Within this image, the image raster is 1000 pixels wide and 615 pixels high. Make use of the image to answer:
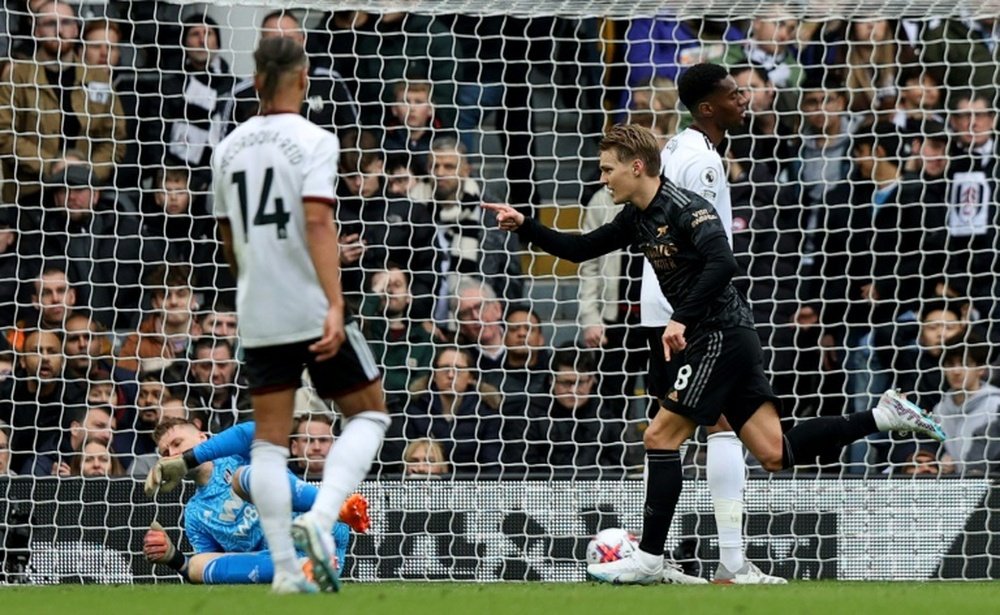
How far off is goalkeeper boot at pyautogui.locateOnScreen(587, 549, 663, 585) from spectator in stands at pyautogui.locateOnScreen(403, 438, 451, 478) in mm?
2817

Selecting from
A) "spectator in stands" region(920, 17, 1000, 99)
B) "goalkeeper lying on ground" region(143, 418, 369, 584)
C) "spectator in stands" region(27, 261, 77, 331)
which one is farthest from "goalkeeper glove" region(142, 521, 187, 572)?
"spectator in stands" region(920, 17, 1000, 99)

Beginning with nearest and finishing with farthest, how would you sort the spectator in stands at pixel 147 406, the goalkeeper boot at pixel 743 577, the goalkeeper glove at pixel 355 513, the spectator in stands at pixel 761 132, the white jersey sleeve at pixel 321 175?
1. the white jersey sleeve at pixel 321 175
2. the goalkeeper boot at pixel 743 577
3. the goalkeeper glove at pixel 355 513
4. the spectator in stands at pixel 147 406
5. the spectator in stands at pixel 761 132

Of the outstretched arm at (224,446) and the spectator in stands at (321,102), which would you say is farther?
the spectator in stands at (321,102)

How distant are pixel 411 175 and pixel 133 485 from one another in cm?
255

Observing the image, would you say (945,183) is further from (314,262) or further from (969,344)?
(314,262)

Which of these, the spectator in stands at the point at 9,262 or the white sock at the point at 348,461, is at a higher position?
the spectator in stands at the point at 9,262

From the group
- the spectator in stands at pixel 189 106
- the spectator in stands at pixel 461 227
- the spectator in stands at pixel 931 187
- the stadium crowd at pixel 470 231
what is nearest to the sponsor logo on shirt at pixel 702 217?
the stadium crowd at pixel 470 231

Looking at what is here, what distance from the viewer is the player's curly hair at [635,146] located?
22.9ft

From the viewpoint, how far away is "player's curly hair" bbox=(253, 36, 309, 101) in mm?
5742

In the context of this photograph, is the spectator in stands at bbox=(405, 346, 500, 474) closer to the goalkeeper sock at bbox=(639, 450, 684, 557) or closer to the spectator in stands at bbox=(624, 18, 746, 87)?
the spectator in stands at bbox=(624, 18, 746, 87)

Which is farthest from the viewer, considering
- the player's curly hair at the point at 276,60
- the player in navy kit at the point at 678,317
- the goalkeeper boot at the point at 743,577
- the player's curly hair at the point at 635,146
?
the goalkeeper boot at the point at 743,577

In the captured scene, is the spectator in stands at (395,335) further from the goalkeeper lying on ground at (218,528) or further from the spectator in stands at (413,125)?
the goalkeeper lying on ground at (218,528)

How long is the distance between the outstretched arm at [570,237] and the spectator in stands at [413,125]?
3154 millimetres

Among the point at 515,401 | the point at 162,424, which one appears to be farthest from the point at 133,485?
the point at 515,401
